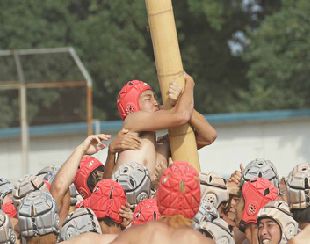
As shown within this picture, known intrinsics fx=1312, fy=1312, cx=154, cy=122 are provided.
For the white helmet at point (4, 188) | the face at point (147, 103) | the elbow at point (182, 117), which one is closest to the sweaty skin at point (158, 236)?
the elbow at point (182, 117)

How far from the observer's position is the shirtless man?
977 centimetres

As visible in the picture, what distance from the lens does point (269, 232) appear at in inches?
333

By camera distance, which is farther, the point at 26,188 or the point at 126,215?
the point at 26,188

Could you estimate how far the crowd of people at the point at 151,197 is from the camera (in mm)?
7641

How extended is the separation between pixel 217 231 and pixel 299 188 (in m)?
0.98

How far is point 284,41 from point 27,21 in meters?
6.21

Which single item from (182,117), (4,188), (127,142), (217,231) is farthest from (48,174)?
(217,231)

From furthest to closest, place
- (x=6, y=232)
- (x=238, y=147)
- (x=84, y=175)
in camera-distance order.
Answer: (x=238, y=147), (x=84, y=175), (x=6, y=232)

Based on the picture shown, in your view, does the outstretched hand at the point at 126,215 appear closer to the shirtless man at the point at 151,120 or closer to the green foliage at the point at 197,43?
the shirtless man at the point at 151,120

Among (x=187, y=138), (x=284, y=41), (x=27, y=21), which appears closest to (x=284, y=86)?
(x=284, y=41)

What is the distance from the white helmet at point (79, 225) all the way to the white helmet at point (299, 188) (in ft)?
4.55

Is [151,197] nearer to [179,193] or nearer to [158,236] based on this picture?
[179,193]

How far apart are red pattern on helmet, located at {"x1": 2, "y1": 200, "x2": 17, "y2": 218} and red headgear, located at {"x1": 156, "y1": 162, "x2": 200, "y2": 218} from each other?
251cm

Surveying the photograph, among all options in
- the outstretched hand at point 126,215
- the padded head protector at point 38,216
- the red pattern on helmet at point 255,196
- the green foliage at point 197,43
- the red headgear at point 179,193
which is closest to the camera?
the red headgear at point 179,193
